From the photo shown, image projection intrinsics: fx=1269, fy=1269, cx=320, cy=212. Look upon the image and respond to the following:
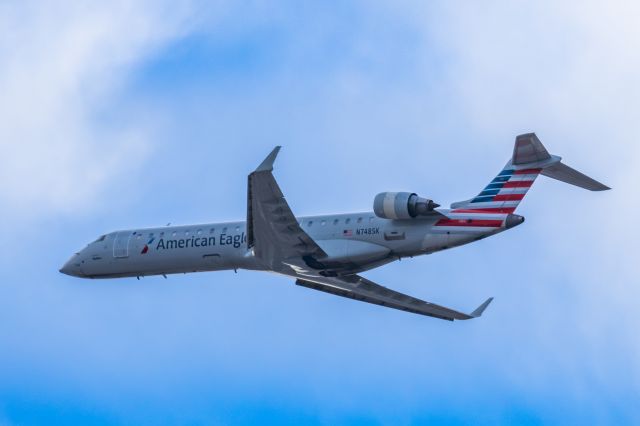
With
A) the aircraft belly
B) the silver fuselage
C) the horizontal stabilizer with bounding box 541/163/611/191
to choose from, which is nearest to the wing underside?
the aircraft belly

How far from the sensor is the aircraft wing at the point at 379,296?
45031 millimetres

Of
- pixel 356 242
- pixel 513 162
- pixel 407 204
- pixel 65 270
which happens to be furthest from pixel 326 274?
pixel 65 270

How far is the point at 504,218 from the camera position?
39000 mm

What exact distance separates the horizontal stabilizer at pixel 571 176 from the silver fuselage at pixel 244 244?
1935 mm

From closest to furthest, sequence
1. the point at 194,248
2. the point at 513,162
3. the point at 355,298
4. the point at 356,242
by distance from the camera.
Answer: the point at 513,162 → the point at 356,242 → the point at 194,248 → the point at 355,298

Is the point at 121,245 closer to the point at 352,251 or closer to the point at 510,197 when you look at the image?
the point at 352,251

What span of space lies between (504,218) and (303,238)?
6457mm

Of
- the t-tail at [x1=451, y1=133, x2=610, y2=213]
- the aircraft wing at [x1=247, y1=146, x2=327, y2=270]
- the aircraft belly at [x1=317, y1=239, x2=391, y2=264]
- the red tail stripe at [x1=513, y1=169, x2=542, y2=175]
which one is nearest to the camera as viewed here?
the t-tail at [x1=451, y1=133, x2=610, y2=213]

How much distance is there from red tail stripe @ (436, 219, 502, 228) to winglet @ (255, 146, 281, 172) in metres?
5.91

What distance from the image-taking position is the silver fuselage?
3994 centimetres

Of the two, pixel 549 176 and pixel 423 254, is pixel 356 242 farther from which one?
pixel 549 176

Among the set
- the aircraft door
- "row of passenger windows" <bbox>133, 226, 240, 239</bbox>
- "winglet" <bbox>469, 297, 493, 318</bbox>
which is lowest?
"winglet" <bbox>469, 297, 493, 318</bbox>

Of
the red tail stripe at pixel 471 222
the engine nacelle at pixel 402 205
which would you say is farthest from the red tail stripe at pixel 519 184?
the engine nacelle at pixel 402 205

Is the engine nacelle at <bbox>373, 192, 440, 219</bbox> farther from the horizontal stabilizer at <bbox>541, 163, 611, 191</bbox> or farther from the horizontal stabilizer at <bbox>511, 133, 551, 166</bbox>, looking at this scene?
the horizontal stabilizer at <bbox>541, 163, 611, 191</bbox>
